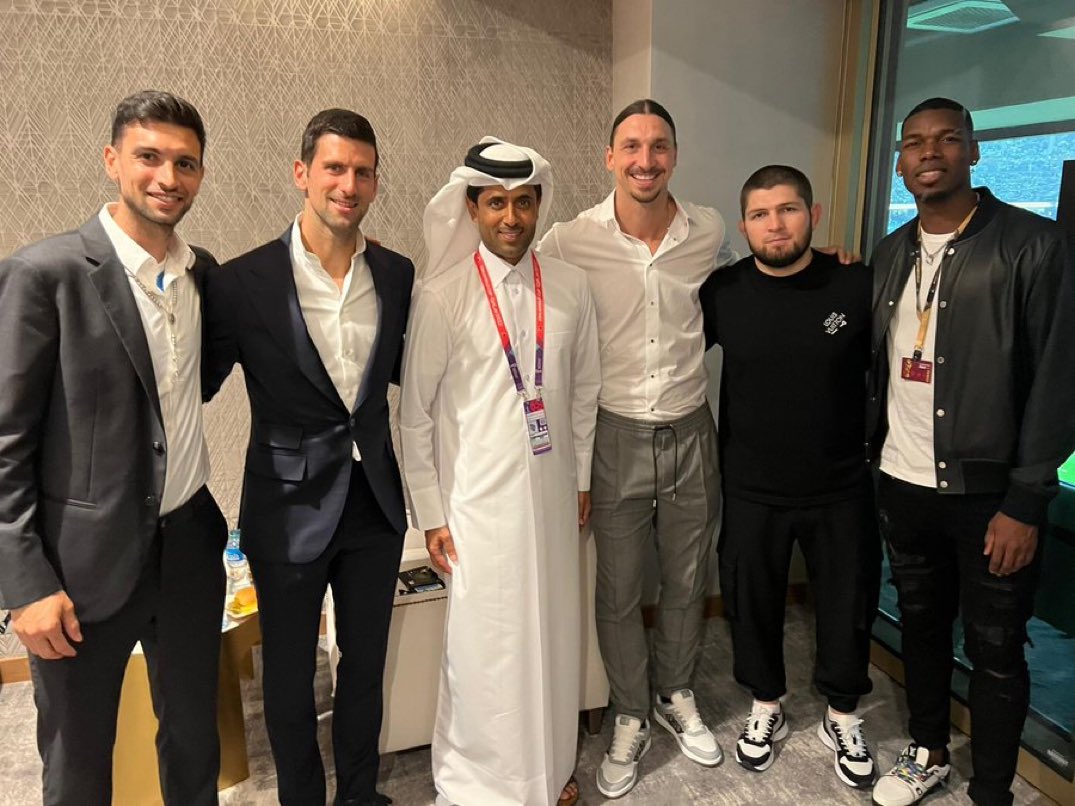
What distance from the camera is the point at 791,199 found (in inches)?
88.4

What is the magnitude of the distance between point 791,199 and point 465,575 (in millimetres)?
1395

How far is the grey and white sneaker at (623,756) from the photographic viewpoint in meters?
2.44

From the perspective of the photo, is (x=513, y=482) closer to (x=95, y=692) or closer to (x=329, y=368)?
(x=329, y=368)

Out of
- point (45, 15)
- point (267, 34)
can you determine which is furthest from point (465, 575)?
point (45, 15)

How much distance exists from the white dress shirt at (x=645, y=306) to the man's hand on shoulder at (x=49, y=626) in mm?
1486

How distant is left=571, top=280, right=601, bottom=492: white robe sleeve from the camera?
2264 mm

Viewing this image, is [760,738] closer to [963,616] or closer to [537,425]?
[963,616]

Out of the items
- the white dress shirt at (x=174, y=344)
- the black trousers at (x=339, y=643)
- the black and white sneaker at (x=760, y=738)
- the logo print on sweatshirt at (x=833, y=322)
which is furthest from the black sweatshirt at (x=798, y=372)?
the white dress shirt at (x=174, y=344)

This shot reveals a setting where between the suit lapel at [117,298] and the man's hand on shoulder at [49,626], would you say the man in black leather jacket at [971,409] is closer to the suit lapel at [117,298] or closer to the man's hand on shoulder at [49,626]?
the suit lapel at [117,298]

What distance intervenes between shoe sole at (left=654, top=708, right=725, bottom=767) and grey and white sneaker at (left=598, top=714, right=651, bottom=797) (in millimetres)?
118

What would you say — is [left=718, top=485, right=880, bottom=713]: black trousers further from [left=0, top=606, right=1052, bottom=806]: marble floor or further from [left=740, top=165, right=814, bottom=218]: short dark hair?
[left=740, top=165, right=814, bottom=218]: short dark hair

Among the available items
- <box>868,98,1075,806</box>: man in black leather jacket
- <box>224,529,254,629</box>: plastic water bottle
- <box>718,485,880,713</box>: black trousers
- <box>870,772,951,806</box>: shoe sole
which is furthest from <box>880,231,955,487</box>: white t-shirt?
<box>224,529,254,629</box>: plastic water bottle

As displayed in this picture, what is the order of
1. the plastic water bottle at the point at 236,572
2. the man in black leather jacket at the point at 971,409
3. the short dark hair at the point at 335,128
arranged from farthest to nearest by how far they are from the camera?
the plastic water bottle at the point at 236,572 → the man in black leather jacket at the point at 971,409 → the short dark hair at the point at 335,128

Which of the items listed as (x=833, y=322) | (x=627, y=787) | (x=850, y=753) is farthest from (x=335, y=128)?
(x=850, y=753)
